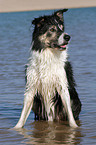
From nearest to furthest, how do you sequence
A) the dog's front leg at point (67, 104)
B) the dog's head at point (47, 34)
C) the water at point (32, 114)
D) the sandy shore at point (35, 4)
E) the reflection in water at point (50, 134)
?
1. the reflection in water at point (50, 134)
2. the water at point (32, 114)
3. the dog's head at point (47, 34)
4. the dog's front leg at point (67, 104)
5. the sandy shore at point (35, 4)

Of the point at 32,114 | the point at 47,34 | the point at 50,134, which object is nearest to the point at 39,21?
the point at 47,34

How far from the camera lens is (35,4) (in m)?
77.8

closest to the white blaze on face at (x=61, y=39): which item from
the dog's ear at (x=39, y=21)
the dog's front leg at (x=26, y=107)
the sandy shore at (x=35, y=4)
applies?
the dog's ear at (x=39, y=21)

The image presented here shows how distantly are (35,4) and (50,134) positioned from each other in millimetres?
73007

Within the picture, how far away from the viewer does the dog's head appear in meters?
6.32

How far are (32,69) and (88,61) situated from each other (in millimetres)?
5447

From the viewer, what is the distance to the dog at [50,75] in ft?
20.8

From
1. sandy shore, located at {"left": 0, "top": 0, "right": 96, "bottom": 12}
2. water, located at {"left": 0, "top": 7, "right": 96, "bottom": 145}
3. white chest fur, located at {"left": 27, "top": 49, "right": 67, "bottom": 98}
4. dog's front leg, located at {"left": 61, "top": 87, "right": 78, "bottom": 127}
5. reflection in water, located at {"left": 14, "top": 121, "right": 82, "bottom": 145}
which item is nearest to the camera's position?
reflection in water, located at {"left": 14, "top": 121, "right": 82, "bottom": 145}

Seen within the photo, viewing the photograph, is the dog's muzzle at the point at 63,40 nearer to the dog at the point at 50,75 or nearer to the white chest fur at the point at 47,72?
the dog at the point at 50,75

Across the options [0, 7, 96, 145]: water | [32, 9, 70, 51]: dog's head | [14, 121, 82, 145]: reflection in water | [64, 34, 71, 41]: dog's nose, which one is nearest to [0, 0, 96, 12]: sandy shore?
[0, 7, 96, 145]: water

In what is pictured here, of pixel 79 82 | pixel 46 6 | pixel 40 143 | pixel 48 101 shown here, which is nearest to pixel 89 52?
pixel 79 82

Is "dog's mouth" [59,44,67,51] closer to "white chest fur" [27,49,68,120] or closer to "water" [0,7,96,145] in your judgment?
"white chest fur" [27,49,68,120]

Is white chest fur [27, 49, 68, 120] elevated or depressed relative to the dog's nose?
depressed

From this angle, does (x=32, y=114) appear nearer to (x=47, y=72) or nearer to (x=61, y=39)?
(x=47, y=72)
